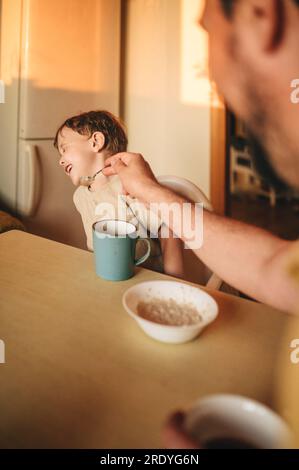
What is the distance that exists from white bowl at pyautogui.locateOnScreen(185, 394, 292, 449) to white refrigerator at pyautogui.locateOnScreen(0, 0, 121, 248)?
0.88 metres

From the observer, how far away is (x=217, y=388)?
15.2 inches

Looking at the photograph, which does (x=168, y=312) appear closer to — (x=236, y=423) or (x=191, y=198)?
(x=236, y=423)

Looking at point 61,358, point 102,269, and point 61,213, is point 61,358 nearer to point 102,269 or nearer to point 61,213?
point 102,269

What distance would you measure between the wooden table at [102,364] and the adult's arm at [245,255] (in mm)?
35

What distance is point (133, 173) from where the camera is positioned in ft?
2.10

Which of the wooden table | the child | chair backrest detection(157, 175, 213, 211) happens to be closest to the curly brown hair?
the child

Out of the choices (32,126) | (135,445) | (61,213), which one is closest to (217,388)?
(135,445)

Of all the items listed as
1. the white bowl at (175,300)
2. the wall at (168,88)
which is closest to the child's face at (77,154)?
the wall at (168,88)

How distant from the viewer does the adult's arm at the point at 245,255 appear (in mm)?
500

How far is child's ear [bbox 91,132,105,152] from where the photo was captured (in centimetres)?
70

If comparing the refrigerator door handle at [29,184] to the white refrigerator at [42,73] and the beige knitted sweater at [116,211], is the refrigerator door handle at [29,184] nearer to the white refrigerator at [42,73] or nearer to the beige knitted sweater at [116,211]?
the white refrigerator at [42,73]

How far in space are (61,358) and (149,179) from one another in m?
0.32

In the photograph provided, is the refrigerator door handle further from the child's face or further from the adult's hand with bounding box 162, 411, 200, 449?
the adult's hand with bounding box 162, 411, 200, 449

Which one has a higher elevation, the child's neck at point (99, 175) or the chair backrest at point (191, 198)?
the child's neck at point (99, 175)
